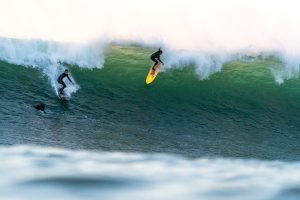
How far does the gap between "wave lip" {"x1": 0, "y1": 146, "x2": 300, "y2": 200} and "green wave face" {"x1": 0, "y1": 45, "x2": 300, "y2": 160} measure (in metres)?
6.15

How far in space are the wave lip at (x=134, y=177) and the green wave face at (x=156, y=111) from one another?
615 cm

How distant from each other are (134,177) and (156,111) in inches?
400

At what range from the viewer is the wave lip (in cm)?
287

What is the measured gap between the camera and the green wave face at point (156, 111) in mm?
10555

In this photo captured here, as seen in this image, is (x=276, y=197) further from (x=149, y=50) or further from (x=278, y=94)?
(x=149, y=50)

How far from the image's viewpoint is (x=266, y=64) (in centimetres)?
1991

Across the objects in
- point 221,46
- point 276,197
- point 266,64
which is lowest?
point 276,197

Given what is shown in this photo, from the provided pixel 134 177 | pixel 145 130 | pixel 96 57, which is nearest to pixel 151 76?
pixel 96 57

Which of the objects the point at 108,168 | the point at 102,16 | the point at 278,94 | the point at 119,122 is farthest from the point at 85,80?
the point at 108,168

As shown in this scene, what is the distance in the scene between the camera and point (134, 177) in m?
3.16

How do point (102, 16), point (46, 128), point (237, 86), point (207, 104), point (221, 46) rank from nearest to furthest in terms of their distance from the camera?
point (46, 128) → point (207, 104) → point (237, 86) → point (221, 46) → point (102, 16)

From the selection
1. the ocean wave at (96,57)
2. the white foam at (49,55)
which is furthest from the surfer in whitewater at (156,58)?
the white foam at (49,55)

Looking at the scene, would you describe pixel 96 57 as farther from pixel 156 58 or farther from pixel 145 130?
pixel 145 130

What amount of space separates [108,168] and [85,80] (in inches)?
462
